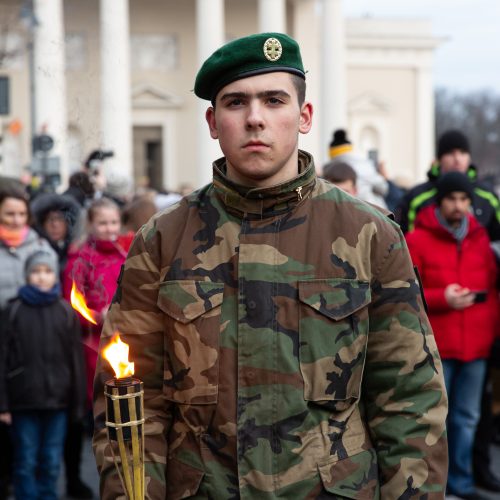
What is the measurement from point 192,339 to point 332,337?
34 cm

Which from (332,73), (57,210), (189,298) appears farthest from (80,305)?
(332,73)

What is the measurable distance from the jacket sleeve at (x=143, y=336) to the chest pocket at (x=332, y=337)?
1.22ft

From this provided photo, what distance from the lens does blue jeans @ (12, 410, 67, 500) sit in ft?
21.6

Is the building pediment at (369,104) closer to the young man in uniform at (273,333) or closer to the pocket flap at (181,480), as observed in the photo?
the young man in uniform at (273,333)

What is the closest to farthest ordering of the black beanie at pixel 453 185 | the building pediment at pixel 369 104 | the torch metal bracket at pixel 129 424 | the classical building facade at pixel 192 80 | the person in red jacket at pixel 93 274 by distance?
1. the torch metal bracket at pixel 129 424
2. the person in red jacket at pixel 93 274
3. the black beanie at pixel 453 185
4. the classical building facade at pixel 192 80
5. the building pediment at pixel 369 104

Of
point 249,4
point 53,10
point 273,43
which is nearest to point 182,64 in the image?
point 249,4

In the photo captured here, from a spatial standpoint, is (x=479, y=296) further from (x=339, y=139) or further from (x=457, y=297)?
(x=339, y=139)

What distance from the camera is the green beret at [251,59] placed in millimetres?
2602

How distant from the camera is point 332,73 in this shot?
3894cm

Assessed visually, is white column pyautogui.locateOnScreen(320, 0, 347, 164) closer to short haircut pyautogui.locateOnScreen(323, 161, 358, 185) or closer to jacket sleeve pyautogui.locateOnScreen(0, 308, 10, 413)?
short haircut pyautogui.locateOnScreen(323, 161, 358, 185)

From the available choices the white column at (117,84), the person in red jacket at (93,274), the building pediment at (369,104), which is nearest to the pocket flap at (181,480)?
the person in red jacket at (93,274)

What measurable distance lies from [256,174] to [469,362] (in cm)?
444

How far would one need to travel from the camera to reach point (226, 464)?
2.52 meters

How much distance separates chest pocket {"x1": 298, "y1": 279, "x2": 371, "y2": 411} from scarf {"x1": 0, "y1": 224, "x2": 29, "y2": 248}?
495 centimetres
